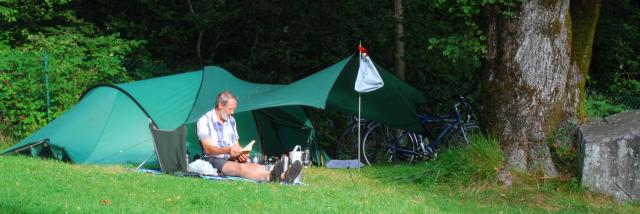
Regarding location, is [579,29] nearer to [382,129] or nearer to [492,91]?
[492,91]

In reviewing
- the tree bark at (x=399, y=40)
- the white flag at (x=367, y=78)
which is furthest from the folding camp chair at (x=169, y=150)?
the tree bark at (x=399, y=40)

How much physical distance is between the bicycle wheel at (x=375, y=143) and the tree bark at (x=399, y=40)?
10.9 feet

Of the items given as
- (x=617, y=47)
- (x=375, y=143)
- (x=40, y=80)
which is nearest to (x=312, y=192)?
(x=375, y=143)

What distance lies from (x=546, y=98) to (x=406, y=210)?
2241 mm

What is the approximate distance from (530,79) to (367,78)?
6.37ft

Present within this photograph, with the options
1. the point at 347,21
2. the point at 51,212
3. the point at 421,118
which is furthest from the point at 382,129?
the point at 51,212

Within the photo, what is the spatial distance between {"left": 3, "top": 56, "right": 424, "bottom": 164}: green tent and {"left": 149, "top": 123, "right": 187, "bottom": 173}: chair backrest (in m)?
0.61

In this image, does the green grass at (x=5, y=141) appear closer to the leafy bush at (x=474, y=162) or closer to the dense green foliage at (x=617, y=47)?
the leafy bush at (x=474, y=162)

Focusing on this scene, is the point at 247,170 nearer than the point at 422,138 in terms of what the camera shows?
Yes

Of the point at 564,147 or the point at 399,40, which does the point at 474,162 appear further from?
the point at 399,40

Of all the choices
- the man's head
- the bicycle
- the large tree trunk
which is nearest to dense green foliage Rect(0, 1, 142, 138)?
the man's head

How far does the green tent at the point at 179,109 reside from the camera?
9.62 m

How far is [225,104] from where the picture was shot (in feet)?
29.8

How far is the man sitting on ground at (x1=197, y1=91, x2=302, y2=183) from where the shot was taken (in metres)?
8.30
